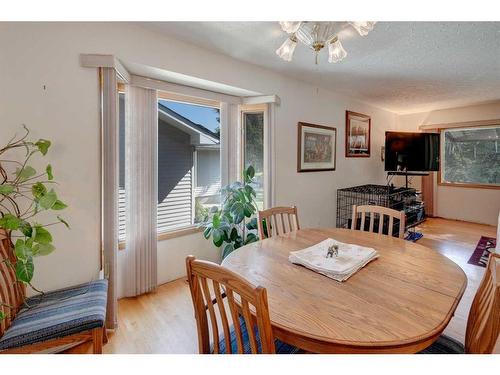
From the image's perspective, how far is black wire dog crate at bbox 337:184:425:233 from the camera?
364 cm

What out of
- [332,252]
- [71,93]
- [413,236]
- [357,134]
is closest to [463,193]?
[413,236]

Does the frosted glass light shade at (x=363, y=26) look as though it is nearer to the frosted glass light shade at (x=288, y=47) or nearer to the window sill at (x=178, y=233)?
the frosted glass light shade at (x=288, y=47)

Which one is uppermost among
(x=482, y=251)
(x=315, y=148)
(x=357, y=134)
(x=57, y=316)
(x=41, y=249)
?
(x=357, y=134)

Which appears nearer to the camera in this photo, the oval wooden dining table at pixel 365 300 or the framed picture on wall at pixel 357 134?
the oval wooden dining table at pixel 365 300

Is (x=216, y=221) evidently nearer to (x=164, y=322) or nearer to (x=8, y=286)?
(x=164, y=322)

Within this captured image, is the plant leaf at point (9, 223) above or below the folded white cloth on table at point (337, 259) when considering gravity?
above

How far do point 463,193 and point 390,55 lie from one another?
397 cm

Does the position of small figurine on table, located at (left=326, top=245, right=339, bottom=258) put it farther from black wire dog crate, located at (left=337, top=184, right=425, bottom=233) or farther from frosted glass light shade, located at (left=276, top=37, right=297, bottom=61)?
black wire dog crate, located at (left=337, top=184, right=425, bottom=233)

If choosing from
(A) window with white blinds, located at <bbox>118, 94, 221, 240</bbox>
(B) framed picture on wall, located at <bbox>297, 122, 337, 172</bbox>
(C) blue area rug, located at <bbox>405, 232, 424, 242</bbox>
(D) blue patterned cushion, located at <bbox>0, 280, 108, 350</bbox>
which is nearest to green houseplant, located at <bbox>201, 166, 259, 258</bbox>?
(A) window with white blinds, located at <bbox>118, 94, 221, 240</bbox>

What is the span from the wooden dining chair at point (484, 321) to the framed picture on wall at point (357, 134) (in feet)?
11.0

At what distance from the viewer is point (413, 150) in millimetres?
4219

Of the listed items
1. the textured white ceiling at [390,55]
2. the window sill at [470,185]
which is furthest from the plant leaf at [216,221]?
the window sill at [470,185]

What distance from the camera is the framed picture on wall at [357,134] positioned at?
4.18 meters
